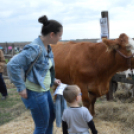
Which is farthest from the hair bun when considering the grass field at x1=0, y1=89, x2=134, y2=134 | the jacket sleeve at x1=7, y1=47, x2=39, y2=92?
the grass field at x1=0, y1=89, x2=134, y2=134

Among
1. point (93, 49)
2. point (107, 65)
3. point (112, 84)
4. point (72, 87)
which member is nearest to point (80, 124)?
point (72, 87)

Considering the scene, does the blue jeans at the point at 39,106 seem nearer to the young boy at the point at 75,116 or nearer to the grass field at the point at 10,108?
the young boy at the point at 75,116

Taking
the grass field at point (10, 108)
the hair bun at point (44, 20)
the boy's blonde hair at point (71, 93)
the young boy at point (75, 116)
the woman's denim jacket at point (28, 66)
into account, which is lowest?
the grass field at point (10, 108)

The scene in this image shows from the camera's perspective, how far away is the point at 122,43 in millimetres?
3164

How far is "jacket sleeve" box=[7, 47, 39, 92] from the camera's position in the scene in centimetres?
187

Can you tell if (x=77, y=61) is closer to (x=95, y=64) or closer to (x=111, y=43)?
(x=95, y=64)

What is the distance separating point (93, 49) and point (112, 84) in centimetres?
170

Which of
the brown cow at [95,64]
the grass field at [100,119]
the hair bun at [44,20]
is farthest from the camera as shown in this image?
the grass field at [100,119]

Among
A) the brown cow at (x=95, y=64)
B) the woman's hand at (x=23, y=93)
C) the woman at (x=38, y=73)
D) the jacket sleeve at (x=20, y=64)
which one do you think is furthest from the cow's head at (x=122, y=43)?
the woman's hand at (x=23, y=93)

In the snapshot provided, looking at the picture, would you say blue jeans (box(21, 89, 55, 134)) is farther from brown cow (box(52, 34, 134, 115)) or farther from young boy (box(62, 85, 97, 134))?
brown cow (box(52, 34, 134, 115))

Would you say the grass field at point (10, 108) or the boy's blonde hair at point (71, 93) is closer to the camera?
the boy's blonde hair at point (71, 93)

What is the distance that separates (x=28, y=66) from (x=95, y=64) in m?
1.79

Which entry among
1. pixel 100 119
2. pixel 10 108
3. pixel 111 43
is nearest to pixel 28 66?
pixel 111 43

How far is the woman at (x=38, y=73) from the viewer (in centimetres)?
189
